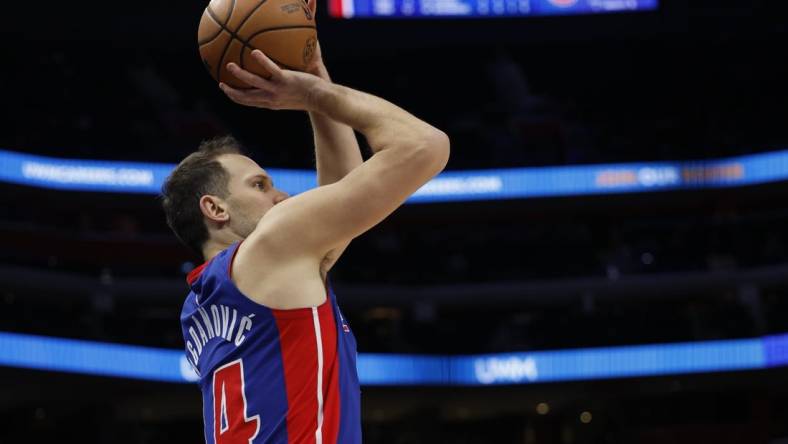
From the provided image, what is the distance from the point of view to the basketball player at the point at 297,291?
2590 millimetres

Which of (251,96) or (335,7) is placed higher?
(251,96)

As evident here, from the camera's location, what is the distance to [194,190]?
2.90 meters

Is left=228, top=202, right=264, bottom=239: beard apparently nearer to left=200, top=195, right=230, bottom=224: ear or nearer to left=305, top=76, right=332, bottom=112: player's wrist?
left=200, top=195, right=230, bottom=224: ear

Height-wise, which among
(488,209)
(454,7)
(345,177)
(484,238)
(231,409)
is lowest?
(484,238)

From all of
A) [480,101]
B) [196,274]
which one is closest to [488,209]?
[480,101]

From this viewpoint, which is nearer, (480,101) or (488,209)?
(488,209)

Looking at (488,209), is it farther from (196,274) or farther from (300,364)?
(300,364)

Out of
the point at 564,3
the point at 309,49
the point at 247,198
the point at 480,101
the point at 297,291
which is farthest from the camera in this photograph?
the point at 480,101

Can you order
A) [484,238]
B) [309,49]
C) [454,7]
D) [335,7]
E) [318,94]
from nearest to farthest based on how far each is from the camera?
1. [318,94]
2. [309,49]
3. [335,7]
4. [454,7]
5. [484,238]

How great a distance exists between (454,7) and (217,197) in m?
16.5

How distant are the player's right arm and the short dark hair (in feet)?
0.79

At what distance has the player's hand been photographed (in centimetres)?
273

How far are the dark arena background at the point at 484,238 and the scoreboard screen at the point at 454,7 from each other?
0.13 feet

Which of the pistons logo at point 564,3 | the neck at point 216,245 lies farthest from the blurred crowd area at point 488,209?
the neck at point 216,245
